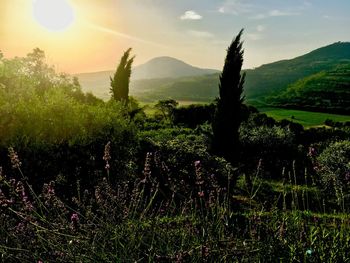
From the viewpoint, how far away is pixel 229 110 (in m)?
26.5

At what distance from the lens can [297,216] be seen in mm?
4707

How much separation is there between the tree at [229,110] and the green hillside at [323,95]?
186 feet

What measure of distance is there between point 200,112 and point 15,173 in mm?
39304

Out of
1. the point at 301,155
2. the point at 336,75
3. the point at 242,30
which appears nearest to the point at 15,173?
the point at 242,30

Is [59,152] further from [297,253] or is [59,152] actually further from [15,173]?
[297,253]

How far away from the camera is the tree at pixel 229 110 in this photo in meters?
26.4

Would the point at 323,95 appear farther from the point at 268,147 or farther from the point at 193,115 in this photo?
the point at 268,147

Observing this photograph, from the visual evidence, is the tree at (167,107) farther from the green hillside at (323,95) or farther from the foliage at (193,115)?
the green hillside at (323,95)

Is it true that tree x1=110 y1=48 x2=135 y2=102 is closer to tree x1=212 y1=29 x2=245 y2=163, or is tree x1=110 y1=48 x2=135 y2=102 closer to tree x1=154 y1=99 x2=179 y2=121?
tree x1=154 y1=99 x2=179 y2=121

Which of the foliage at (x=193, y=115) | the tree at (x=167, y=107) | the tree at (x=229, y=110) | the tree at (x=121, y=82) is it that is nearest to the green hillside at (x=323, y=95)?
the foliage at (x=193, y=115)

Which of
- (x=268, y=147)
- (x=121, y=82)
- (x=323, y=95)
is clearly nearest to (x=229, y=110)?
(x=268, y=147)

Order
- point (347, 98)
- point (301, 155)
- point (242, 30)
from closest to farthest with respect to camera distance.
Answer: point (242, 30) → point (301, 155) → point (347, 98)

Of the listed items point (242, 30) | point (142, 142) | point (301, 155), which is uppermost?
point (242, 30)

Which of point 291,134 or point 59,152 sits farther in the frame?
point 291,134
